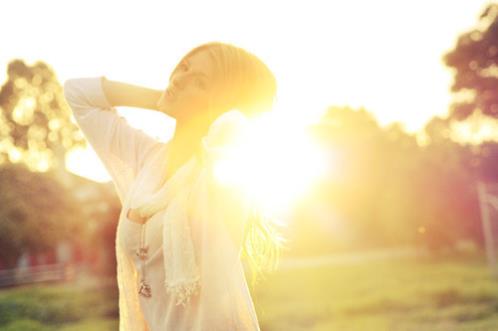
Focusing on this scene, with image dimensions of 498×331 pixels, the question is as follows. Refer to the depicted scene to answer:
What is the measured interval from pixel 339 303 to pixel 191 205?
51.7ft

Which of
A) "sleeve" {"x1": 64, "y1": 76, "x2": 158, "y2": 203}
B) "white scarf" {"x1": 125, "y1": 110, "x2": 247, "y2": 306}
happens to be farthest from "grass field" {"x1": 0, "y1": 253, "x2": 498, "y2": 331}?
"white scarf" {"x1": 125, "y1": 110, "x2": 247, "y2": 306}

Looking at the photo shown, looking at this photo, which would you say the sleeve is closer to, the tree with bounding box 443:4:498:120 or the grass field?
the grass field

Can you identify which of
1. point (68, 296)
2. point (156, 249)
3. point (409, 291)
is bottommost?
point (409, 291)

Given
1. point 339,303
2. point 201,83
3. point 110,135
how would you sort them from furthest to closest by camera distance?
point 339,303
point 110,135
point 201,83

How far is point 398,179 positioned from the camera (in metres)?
30.8

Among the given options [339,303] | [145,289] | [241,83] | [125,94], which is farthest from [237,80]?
[339,303]

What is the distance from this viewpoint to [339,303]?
1700 centimetres

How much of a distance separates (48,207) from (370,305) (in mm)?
11117

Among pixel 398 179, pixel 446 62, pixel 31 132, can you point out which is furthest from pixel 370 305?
pixel 446 62

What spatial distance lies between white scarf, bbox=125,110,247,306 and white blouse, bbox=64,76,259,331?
0.11ft

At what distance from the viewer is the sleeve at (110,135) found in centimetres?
203

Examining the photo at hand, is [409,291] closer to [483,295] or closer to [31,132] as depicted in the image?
[483,295]

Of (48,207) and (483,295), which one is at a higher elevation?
(48,207)

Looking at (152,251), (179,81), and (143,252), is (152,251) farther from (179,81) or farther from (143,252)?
(179,81)
